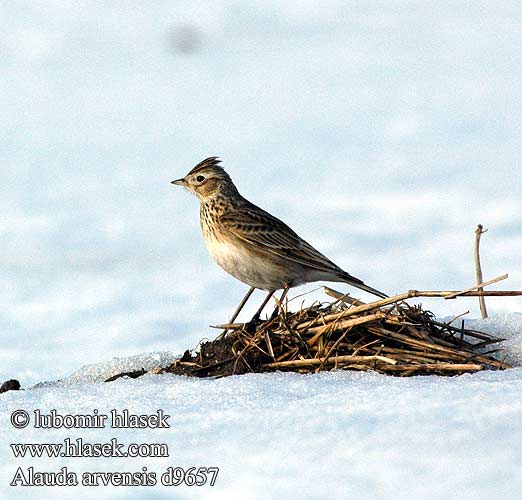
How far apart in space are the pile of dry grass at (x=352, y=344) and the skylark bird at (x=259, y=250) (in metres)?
1.00

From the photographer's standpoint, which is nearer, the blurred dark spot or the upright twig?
the blurred dark spot

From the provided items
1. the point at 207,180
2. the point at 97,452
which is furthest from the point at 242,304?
the point at 97,452

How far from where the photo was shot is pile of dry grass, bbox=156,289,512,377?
21.8 feet

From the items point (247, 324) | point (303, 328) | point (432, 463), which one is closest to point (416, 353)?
point (303, 328)

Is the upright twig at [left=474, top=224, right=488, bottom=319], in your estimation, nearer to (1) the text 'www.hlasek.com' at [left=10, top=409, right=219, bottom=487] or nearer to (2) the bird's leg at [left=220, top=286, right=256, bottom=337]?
(2) the bird's leg at [left=220, top=286, right=256, bottom=337]

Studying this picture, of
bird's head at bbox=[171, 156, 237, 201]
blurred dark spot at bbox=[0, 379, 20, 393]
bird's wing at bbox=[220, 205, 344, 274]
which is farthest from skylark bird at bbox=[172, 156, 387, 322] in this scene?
blurred dark spot at bbox=[0, 379, 20, 393]

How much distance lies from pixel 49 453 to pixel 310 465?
4.70ft

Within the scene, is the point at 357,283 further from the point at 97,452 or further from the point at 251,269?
the point at 97,452

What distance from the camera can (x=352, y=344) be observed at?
689 centimetres

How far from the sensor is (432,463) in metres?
3.88

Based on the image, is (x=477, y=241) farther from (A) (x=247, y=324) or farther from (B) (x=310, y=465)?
(B) (x=310, y=465)

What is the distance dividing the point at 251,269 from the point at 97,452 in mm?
4386

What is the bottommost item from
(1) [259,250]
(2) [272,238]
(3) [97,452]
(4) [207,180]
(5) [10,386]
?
(3) [97,452]

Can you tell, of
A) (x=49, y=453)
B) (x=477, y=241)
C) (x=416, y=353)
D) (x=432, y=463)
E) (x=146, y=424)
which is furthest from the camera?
(x=477, y=241)
